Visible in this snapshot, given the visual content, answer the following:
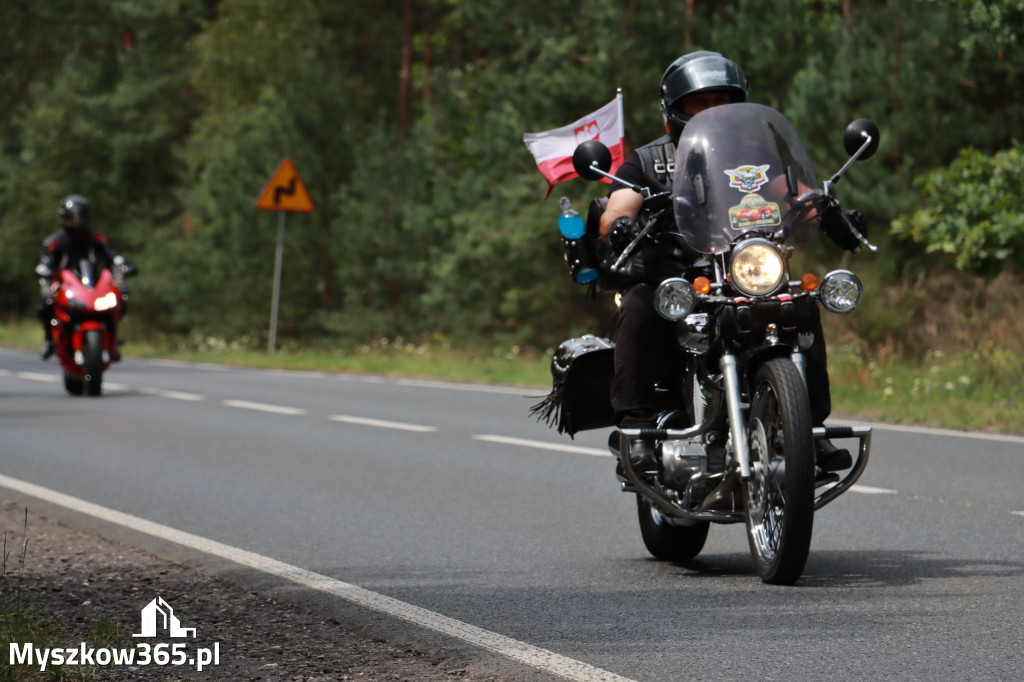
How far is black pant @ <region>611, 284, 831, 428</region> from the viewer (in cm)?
627

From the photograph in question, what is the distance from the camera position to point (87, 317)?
1678cm

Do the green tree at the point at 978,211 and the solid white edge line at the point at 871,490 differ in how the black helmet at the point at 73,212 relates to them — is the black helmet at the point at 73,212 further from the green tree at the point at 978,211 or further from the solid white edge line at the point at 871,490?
the solid white edge line at the point at 871,490

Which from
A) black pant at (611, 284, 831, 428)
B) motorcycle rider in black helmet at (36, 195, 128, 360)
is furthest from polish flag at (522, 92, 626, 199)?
motorcycle rider in black helmet at (36, 195, 128, 360)

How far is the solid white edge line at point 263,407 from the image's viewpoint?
592 inches

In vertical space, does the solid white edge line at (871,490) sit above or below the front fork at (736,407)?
below

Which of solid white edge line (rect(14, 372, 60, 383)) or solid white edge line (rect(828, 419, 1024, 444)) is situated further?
solid white edge line (rect(14, 372, 60, 383))

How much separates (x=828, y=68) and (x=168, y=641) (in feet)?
55.1

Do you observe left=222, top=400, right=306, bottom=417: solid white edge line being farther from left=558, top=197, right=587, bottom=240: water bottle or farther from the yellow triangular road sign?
the yellow triangular road sign

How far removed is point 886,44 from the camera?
20.1 m

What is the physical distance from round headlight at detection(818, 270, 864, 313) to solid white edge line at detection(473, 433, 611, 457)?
17.3 feet

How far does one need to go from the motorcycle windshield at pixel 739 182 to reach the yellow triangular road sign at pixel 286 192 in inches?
797

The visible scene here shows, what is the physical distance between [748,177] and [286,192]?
68.6 feet

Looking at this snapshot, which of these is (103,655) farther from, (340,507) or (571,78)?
(571,78)

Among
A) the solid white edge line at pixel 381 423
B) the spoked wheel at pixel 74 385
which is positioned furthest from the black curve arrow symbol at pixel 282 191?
the solid white edge line at pixel 381 423
